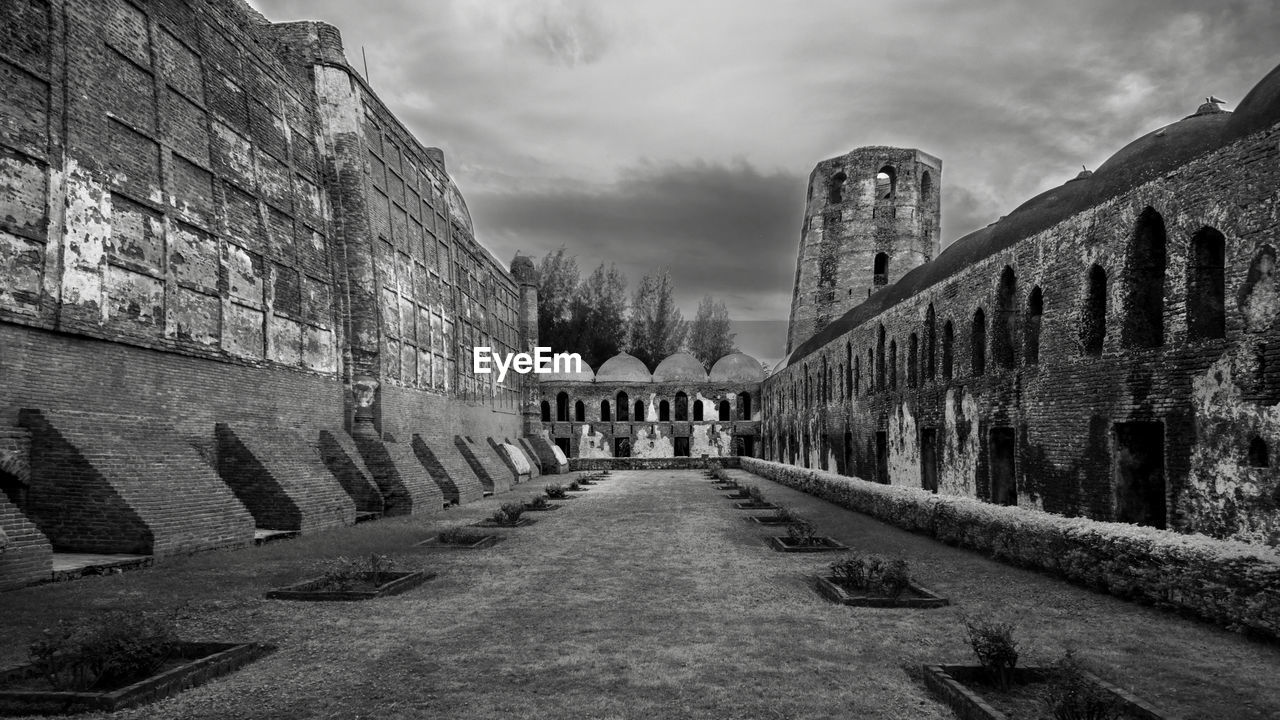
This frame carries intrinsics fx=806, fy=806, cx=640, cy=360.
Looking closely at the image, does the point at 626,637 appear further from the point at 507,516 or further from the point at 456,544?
the point at 507,516

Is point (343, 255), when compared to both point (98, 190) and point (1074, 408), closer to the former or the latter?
point (98, 190)

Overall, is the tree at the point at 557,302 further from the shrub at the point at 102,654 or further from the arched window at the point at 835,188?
the shrub at the point at 102,654

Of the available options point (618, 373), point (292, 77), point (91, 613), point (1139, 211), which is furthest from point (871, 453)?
point (618, 373)

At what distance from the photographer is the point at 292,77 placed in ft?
55.9

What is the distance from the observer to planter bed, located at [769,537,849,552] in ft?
35.9

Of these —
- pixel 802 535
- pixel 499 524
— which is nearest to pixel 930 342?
pixel 802 535

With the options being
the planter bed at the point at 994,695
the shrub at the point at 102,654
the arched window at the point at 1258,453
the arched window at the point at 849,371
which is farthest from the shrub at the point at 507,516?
the arched window at the point at 849,371

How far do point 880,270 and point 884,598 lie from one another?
110 feet

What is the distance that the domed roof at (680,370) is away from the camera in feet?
152

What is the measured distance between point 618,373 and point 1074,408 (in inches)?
1419

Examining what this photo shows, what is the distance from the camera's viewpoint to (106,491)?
910cm

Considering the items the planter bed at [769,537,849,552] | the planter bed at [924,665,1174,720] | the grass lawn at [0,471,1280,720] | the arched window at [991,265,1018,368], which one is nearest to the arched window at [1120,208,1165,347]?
the arched window at [991,265,1018,368]

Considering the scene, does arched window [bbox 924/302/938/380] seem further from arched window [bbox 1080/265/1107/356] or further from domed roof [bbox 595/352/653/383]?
domed roof [bbox 595/352/653/383]

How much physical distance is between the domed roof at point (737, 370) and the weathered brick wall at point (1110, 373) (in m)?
26.9
